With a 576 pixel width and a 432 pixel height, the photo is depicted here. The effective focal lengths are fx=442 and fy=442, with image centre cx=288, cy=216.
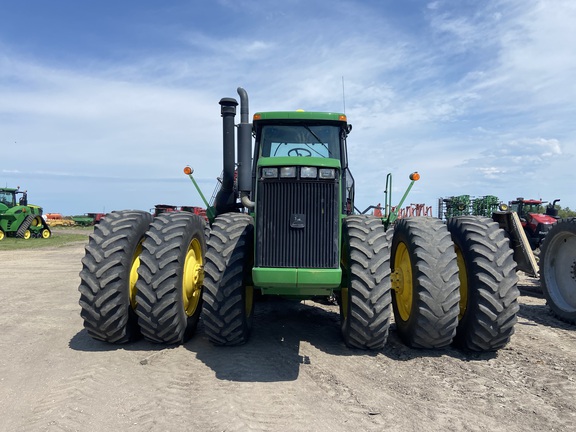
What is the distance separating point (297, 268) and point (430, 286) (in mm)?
1341

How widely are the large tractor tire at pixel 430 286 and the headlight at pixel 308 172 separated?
129 centimetres

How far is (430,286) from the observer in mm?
4344

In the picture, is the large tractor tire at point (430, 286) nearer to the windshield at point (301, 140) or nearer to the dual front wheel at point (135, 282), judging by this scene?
the windshield at point (301, 140)

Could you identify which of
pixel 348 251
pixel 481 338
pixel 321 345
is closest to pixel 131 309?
pixel 321 345

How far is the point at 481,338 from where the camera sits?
14.8 feet

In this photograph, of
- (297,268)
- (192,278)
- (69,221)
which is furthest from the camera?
(69,221)

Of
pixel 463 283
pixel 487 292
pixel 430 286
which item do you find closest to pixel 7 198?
pixel 463 283

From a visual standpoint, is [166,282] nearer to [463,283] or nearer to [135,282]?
[135,282]

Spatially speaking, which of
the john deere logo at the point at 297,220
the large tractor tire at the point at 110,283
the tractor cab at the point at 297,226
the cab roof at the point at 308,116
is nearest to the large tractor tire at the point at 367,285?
the tractor cab at the point at 297,226

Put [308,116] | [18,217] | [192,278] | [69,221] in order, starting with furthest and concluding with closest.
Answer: [69,221], [18,217], [308,116], [192,278]

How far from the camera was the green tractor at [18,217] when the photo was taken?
24.7 meters

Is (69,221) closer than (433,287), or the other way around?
(433,287)

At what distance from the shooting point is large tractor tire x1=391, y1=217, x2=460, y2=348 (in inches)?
171

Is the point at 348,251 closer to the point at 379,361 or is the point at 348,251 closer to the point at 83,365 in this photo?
the point at 379,361
